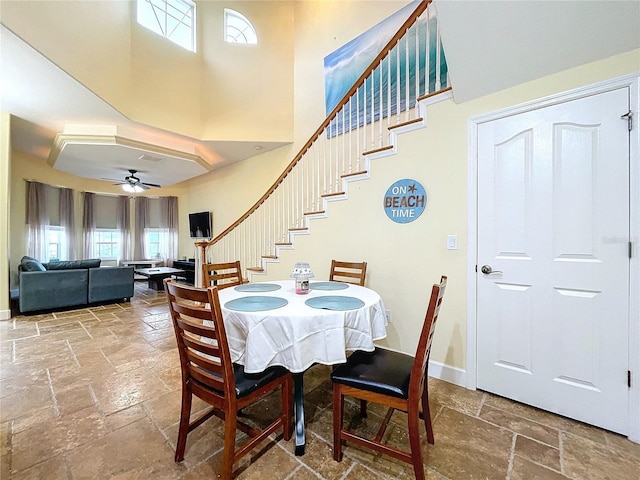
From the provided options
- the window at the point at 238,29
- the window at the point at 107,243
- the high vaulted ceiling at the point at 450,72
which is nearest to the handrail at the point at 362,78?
the high vaulted ceiling at the point at 450,72

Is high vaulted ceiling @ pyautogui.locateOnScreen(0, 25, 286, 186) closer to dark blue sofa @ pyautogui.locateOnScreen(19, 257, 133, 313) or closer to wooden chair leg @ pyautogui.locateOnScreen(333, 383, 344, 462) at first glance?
dark blue sofa @ pyautogui.locateOnScreen(19, 257, 133, 313)

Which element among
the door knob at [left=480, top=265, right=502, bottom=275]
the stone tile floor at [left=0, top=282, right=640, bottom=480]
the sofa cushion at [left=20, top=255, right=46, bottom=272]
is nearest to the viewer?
the stone tile floor at [left=0, top=282, right=640, bottom=480]

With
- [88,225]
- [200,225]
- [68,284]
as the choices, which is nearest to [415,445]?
[68,284]

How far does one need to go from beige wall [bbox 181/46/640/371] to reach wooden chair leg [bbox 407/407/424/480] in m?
1.21

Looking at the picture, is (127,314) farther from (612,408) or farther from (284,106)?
(612,408)

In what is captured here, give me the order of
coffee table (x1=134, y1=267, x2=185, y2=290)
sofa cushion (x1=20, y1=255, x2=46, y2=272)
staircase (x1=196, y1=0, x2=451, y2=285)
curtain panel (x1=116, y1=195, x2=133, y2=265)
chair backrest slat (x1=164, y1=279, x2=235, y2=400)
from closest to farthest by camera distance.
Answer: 1. chair backrest slat (x1=164, y1=279, x2=235, y2=400)
2. staircase (x1=196, y1=0, x2=451, y2=285)
3. sofa cushion (x1=20, y1=255, x2=46, y2=272)
4. coffee table (x1=134, y1=267, x2=185, y2=290)
5. curtain panel (x1=116, y1=195, x2=133, y2=265)

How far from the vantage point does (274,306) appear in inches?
62.9

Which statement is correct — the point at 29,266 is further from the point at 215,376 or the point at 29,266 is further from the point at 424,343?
the point at 424,343

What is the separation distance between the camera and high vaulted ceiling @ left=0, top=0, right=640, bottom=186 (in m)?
1.63

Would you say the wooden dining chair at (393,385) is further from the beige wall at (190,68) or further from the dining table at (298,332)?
A: the beige wall at (190,68)

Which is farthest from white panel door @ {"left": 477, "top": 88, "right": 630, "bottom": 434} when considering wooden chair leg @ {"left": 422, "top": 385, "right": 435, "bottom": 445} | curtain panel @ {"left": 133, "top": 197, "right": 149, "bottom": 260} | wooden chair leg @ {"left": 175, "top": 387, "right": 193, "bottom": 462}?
curtain panel @ {"left": 133, "top": 197, "right": 149, "bottom": 260}

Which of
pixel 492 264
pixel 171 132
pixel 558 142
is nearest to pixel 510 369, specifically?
pixel 492 264

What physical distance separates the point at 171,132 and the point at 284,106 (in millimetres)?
2050

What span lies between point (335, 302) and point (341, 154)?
2.92 meters
